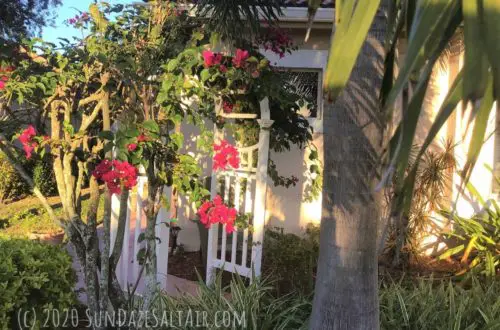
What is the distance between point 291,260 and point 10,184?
29.4 feet

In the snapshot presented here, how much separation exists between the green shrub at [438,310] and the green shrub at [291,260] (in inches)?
28.5

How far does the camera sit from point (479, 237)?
573 centimetres

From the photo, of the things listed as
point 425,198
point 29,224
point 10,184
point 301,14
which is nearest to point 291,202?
point 425,198

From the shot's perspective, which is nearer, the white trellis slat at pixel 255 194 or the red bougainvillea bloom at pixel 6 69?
the red bougainvillea bloom at pixel 6 69

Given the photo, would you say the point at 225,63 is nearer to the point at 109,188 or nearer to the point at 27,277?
the point at 109,188

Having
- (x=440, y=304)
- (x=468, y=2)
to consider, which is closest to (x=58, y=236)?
(x=440, y=304)

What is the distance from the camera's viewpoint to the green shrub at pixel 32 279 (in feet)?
11.0

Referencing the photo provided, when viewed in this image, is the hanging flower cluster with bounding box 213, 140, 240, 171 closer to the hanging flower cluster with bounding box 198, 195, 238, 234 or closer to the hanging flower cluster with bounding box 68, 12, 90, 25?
the hanging flower cluster with bounding box 198, 195, 238, 234

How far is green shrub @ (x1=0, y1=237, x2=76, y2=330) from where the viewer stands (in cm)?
335

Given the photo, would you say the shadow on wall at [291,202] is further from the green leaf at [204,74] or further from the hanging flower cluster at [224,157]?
the green leaf at [204,74]

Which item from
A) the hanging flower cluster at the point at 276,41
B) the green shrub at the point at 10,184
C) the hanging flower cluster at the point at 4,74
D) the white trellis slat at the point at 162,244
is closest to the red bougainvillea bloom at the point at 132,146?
the hanging flower cluster at the point at 4,74

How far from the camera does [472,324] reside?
338 centimetres

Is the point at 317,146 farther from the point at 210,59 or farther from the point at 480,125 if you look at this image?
the point at 480,125

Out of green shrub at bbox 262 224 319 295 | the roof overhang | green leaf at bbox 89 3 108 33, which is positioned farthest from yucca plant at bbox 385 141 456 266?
green leaf at bbox 89 3 108 33
